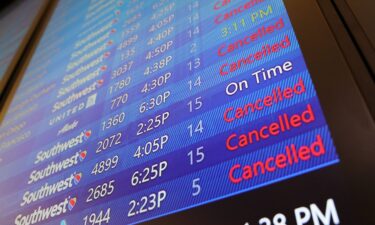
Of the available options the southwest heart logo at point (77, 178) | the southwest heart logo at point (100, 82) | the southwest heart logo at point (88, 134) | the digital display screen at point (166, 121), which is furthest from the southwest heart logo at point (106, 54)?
the southwest heart logo at point (77, 178)

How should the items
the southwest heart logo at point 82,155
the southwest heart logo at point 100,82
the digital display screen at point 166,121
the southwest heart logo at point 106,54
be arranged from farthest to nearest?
1. the southwest heart logo at point 106,54
2. the southwest heart logo at point 100,82
3. the southwest heart logo at point 82,155
4. the digital display screen at point 166,121

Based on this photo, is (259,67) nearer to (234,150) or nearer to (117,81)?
(234,150)

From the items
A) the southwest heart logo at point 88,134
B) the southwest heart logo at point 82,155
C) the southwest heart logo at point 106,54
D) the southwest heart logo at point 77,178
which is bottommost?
the southwest heart logo at point 77,178

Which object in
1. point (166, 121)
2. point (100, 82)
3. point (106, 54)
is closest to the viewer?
point (166, 121)

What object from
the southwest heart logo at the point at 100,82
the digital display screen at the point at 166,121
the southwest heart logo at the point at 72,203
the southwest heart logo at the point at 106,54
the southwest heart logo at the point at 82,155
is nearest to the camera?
the digital display screen at the point at 166,121

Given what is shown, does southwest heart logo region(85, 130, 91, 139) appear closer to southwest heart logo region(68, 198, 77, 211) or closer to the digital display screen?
the digital display screen

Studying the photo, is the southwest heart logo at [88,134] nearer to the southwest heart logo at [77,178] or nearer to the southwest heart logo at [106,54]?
the southwest heart logo at [77,178]

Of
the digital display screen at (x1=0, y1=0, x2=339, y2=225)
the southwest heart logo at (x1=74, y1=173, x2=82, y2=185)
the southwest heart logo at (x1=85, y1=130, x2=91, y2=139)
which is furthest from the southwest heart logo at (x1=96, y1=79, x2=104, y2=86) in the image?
the southwest heart logo at (x1=74, y1=173, x2=82, y2=185)

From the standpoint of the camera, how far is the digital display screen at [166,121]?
893 millimetres

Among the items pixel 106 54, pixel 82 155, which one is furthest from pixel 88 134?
pixel 106 54

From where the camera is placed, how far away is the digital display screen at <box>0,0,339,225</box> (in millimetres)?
893

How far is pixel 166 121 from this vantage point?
3.78 feet

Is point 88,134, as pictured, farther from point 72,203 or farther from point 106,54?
point 106,54

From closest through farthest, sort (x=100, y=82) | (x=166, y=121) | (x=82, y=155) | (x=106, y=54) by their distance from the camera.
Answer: (x=166, y=121) → (x=82, y=155) → (x=100, y=82) → (x=106, y=54)
